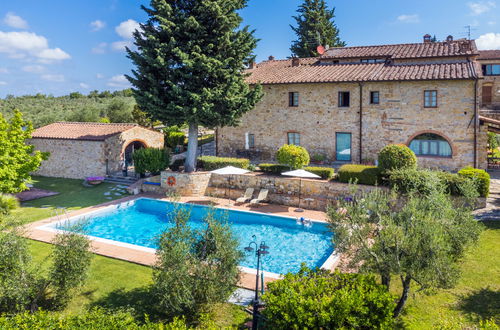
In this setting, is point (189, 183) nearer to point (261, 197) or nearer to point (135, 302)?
point (261, 197)

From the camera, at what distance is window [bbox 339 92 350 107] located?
25.2 metres

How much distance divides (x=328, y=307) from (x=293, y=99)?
70.2ft

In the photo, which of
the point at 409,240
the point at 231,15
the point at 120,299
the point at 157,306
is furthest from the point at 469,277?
the point at 231,15

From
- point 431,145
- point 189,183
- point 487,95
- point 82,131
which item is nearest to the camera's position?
point 189,183

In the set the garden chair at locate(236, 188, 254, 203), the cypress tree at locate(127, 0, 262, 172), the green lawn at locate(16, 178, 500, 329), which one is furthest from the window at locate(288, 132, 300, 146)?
the green lawn at locate(16, 178, 500, 329)

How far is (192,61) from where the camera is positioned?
66.9 feet

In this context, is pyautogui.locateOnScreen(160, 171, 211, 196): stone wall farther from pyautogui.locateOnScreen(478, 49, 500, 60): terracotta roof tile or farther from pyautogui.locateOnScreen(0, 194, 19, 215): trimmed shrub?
pyautogui.locateOnScreen(478, 49, 500, 60): terracotta roof tile

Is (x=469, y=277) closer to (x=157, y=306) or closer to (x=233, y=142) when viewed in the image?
(x=157, y=306)

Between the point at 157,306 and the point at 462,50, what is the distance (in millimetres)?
27014

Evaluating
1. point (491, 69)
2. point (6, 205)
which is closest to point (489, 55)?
point (491, 69)

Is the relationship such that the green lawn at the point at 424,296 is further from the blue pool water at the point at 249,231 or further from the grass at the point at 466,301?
the blue pool water at the point at 249,231

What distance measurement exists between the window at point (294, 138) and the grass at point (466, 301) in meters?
16.5

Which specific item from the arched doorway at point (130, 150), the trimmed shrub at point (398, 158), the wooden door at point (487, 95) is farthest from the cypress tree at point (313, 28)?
the trimmed shrub at point (398, 158)

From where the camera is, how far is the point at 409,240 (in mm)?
7711
